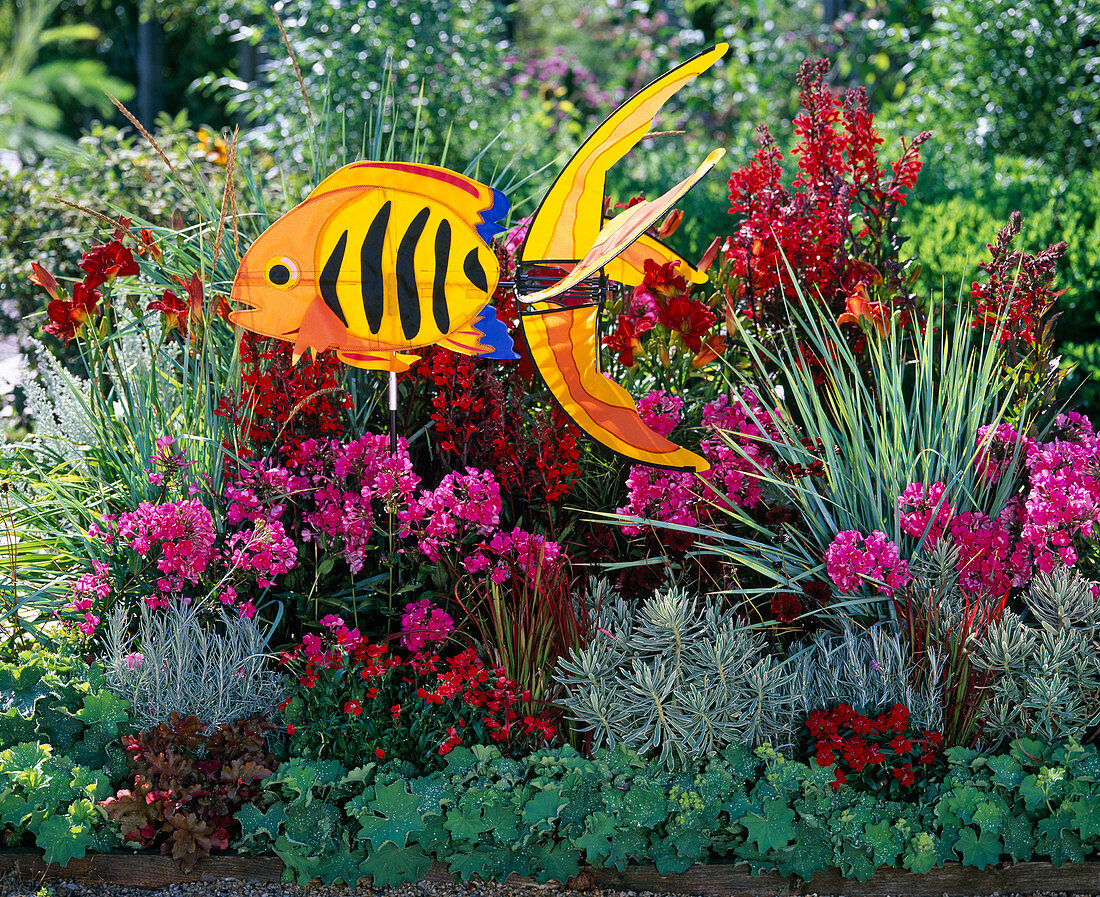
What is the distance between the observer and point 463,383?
116 inches

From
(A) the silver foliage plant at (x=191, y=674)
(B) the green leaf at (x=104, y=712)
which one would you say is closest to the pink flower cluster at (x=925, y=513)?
(A) the silver foliage plant at (x=191, y=674)

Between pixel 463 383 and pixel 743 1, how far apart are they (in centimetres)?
881

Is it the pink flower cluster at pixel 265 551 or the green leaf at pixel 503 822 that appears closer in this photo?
the green leaf at pixel 503 822

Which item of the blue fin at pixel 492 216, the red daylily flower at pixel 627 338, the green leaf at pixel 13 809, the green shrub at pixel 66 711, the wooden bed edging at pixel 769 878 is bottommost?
the wooden bed edging at pixel 769 878

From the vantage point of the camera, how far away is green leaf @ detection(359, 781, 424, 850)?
7.44 ft

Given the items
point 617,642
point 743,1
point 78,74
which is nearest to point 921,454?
point 617,642

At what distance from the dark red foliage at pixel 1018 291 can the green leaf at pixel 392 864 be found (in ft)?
7.10

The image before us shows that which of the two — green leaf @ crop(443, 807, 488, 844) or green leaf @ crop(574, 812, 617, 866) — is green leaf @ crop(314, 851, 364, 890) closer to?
green leaf @ crop(443, 807, 488, 844)

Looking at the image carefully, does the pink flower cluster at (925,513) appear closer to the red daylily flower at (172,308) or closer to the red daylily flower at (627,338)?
the red daylily flower at (627,338)

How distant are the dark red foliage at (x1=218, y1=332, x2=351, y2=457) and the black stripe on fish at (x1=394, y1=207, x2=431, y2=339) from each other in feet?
0.99

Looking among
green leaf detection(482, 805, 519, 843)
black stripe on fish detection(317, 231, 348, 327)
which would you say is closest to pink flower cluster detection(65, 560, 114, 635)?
black stripe on fish detection(317, 231, 348, 327)

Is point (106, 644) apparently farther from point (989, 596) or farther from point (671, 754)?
point (989, 596)

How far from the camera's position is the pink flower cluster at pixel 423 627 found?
104 inches

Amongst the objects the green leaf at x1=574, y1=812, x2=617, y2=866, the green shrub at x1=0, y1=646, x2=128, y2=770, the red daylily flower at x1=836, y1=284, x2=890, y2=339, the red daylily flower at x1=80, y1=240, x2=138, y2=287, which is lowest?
the green leaf at x1=574, y1=812, x2=617, y2=866
